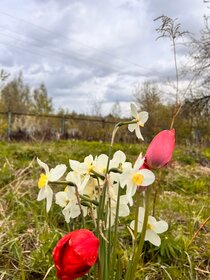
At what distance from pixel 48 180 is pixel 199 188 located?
3845 millimetres

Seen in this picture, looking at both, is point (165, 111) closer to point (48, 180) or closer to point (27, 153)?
point (27, 153)

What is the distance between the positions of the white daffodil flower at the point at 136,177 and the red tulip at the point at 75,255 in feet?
0.49

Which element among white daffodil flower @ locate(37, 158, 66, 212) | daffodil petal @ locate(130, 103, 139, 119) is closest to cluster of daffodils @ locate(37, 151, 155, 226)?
white daffodil flower @ locate(37, 158, 66, 212)

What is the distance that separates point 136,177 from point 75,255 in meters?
0.21

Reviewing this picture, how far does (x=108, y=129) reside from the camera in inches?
663

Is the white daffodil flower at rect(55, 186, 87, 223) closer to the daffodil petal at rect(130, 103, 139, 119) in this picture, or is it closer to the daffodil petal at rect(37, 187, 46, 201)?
the daffodil petal at rect(37, 187, 46, 201)

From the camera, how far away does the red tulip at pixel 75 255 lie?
2.30 feet

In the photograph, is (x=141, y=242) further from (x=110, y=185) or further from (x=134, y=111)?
(x=134, y=111)

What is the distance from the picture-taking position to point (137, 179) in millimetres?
825

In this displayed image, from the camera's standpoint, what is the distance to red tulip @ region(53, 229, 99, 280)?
0.70 metres

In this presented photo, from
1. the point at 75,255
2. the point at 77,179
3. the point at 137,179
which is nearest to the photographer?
the point at 75,255

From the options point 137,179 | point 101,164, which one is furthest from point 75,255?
point 101,164

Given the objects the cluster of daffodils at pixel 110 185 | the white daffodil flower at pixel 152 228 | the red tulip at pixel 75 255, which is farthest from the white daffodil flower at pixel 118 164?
the red tulip at pixel 75 255

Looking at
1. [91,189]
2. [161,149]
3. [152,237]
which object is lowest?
[152,237]
